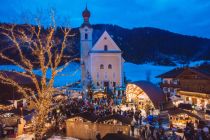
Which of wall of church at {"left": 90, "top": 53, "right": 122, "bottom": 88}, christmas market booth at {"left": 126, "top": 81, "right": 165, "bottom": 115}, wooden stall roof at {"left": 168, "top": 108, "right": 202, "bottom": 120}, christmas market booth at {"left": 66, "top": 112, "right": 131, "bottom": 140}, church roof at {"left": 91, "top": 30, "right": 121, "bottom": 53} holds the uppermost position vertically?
church roof at {"left": 91, "top": 30, "right": 121, "bottom": 53}

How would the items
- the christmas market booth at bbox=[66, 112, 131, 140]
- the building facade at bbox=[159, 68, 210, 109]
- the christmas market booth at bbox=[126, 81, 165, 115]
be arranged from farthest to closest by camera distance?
the building facade at bbox=[159, 68, 210, 109]
the christmas market booth at bbox=[126, 81, 165, 115]
the christmas market booth at bbox=[66, 112, 131, 140]

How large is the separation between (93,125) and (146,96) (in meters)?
14.6

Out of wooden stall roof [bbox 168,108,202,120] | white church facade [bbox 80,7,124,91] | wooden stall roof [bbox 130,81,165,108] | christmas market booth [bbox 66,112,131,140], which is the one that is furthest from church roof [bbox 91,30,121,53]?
christmas market booth [bbox 66,112,131,140]

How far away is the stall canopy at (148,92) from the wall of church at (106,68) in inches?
567

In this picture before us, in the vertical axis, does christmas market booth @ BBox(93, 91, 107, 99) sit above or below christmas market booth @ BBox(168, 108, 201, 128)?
above

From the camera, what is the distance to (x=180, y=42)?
14438 centimetres

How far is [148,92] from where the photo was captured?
3300cm

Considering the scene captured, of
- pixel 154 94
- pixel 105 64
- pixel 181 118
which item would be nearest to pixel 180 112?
pixel 181 118

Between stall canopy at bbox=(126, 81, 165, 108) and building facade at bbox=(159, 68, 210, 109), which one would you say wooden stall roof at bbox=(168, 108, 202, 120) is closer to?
building facade at bbox=(159, 68, 210, 109)

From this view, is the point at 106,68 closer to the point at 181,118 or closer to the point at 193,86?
the point at 193,86

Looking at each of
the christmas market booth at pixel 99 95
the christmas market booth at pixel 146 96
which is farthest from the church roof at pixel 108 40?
the christmas market booth at pixel 146 96

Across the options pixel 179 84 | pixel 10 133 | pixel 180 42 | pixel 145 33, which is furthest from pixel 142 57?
pixel 10 133

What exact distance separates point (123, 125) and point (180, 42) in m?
132

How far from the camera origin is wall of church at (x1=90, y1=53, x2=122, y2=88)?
5094 cm
